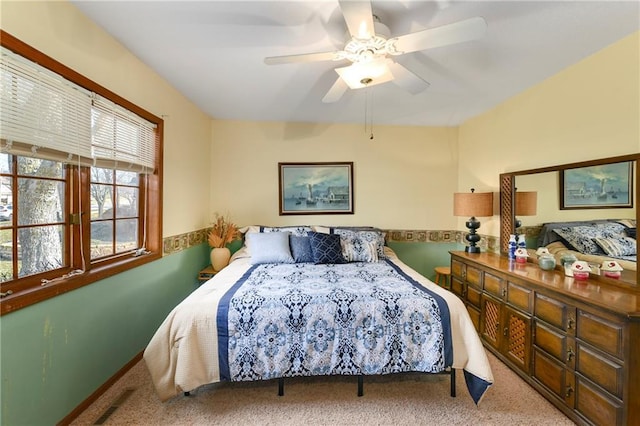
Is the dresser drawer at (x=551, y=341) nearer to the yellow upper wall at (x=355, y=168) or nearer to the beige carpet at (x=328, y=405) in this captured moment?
the beige carpet at (x=328, y=405)

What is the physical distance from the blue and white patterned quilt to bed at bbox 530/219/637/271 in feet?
3.87

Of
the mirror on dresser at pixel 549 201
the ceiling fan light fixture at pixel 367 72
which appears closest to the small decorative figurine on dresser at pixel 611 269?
the mirror on dresser at pixel 549 201

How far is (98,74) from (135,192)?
0.96 m

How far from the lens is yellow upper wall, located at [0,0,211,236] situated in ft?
4.84

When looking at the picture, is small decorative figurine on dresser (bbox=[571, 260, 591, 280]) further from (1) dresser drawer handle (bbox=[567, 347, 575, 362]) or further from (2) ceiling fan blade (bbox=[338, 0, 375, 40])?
(2) ceiling fan blade (bbox=[338, 0, 375, 40])

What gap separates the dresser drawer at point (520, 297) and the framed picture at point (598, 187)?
30.0 inches

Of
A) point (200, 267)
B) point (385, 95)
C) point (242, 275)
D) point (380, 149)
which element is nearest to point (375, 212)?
point (380, 149)

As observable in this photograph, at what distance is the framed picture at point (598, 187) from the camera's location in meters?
1.84

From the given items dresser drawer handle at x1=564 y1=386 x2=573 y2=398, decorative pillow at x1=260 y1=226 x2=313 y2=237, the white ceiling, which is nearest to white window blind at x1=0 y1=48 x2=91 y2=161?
the white ceiling

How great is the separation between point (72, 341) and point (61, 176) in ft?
3.27

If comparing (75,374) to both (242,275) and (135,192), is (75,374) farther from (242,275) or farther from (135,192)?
(135,192)

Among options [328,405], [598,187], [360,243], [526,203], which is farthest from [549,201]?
[328,405]

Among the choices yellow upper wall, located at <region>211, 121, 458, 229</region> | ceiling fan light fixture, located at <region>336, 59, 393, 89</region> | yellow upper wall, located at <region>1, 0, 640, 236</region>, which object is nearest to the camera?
ceiling fan light fixture, located at <region>336, 59, 393, 89</region>

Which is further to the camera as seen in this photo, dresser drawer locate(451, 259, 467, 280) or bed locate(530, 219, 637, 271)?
dresser drawer locate(451, 259, 467, 280)
